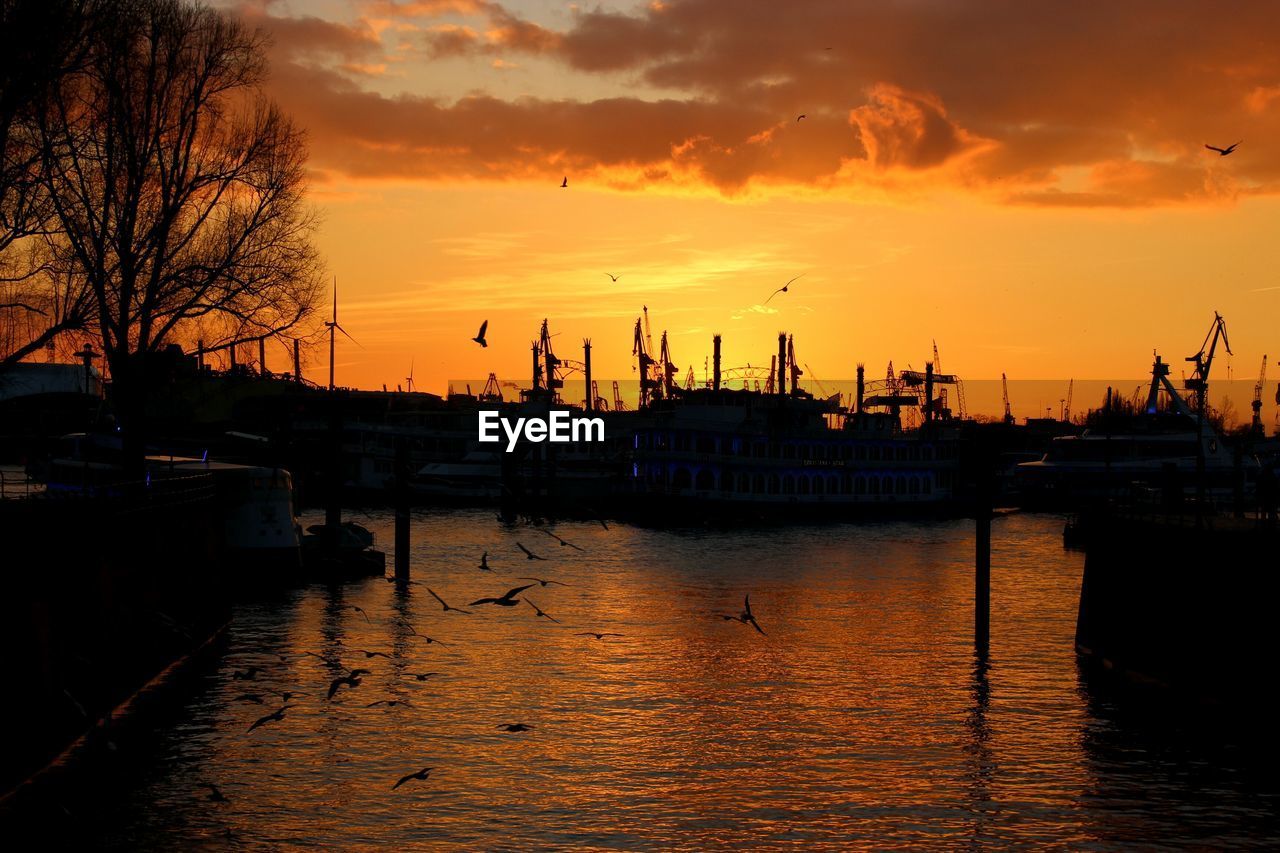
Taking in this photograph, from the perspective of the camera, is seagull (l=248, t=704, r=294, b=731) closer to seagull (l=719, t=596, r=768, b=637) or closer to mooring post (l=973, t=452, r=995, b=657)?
seagull (l=719, t=596, r=768, b=637)

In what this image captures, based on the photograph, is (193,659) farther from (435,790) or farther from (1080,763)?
(1080,763)

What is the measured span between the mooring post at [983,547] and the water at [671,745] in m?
0.82

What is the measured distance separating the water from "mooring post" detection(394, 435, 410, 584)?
3.28m

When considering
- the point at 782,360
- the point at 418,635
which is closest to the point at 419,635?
the point at 418,635

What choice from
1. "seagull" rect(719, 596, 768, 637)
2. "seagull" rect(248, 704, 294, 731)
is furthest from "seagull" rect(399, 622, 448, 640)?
"seagull" rect(719, 596, 768, 637)

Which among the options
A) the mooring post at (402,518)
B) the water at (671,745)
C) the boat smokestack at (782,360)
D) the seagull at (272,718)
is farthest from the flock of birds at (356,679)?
the boat smokestack at (782,360)

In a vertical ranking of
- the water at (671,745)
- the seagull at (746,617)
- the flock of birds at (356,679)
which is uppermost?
the seagull at (746,617)

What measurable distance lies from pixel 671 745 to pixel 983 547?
48.7 feet

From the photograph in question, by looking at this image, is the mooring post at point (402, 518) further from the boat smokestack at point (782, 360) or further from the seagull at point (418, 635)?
the boat smokestack at point (782, 360)

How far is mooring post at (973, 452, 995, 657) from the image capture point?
39.1 metres

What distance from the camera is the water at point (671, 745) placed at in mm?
23500

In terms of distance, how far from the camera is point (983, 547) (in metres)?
39.9

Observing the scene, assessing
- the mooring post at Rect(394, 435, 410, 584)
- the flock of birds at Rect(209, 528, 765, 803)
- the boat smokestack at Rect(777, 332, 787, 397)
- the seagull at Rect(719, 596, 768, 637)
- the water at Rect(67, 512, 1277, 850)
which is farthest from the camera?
the boat smokestack at Rect(777, 332, 787, 397)

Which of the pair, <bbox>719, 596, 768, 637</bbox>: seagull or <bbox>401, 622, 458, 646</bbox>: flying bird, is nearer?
<bbox>719, 596, 768, 637</bbox>: seagull
